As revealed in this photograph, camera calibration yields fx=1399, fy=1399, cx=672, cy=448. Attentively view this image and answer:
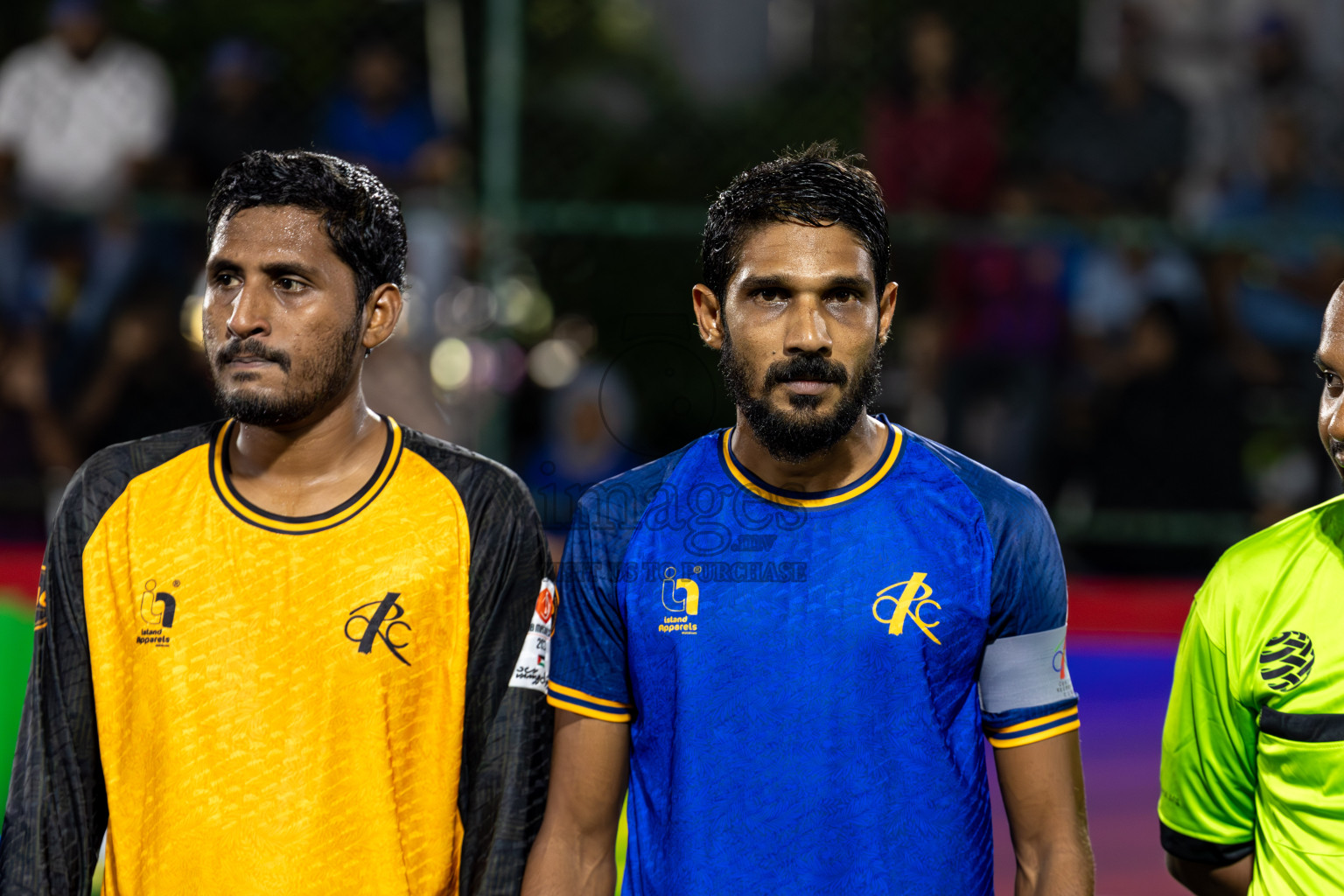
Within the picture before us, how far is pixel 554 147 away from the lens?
26.9ft

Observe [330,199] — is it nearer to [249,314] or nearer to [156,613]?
[249,314]

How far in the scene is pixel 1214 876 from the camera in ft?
8.60

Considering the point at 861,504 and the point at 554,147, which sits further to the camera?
the point at 554,147

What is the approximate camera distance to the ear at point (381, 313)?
2.81 meters

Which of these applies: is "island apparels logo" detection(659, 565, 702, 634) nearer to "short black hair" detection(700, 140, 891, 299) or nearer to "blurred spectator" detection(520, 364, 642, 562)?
"short black hair" detection(700, 140, 891, 299)

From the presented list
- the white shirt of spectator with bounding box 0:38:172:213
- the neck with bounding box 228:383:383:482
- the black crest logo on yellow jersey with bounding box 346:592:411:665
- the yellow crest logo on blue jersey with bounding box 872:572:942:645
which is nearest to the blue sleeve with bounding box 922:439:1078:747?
the yellow crest logo on blue jersey with bounding box 872:572:942:645

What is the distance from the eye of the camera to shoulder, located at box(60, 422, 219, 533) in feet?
8.82

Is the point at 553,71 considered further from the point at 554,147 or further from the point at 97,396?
the point at 97,396

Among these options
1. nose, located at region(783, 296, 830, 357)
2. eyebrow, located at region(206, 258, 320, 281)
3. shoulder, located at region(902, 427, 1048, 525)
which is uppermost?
eyebrow, located at region(206, 258, 320, 281)

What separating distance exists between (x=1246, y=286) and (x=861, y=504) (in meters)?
4.88

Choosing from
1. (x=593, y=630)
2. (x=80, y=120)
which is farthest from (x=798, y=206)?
(x=80, y=120)

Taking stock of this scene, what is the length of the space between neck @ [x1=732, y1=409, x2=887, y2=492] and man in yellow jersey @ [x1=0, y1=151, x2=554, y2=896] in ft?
1.55

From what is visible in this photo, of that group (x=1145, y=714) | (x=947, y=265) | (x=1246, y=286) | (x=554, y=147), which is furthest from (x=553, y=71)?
(x=1145, y=714)

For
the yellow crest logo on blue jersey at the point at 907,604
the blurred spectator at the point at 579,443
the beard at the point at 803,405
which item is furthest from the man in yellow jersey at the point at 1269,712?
the blurred spectator at the point at 579,443
